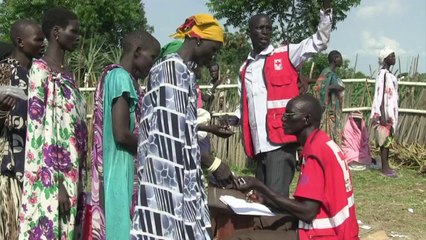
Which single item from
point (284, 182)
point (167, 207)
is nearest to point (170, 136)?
point (167, 207)

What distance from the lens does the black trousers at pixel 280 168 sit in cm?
→ 422

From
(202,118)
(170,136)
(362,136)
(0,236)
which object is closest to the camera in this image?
(170,136)

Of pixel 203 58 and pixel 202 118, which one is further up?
pixel 203 58

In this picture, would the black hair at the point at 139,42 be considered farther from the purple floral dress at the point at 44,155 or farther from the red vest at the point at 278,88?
the red vest at the point at 278,88

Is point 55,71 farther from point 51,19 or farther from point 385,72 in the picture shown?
point 385,72

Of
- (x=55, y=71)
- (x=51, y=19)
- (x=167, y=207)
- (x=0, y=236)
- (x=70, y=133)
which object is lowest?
(x=0, y=236)

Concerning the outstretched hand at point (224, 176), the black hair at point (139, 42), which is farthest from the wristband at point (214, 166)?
the black hair at point (139, 42)

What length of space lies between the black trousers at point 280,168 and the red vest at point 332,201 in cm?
119

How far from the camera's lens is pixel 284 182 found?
4.23 m

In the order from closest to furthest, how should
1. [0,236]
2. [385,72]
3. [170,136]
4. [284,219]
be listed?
[170,136] → [284,219] → [0,236] → [385,72]

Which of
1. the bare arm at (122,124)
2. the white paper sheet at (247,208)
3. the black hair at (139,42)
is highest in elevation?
the black hair at (139,42)

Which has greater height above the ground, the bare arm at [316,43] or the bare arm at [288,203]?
the bare arm at [316,43]

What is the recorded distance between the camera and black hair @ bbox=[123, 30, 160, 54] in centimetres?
313

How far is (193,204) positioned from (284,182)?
4.89ft
